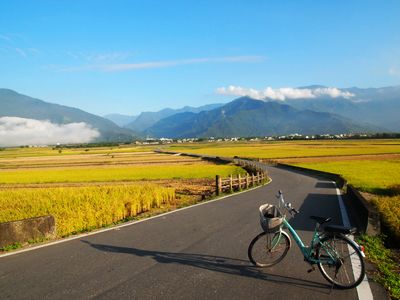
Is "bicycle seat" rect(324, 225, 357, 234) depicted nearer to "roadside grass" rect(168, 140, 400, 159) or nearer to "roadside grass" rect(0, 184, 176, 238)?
"roadside grass" rect(0, 184, 176, 238)

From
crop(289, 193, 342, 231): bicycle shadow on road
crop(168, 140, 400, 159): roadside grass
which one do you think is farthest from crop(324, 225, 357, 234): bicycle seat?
crop(168, 140, 400, 159): roadside grass

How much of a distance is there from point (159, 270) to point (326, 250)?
300 centimetres

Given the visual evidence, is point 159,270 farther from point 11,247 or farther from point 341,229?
point 11,247

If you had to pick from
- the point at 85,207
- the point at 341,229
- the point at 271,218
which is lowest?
the point at 85,207

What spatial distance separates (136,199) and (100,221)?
4.76 metres

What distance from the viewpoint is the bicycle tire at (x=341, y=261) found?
6.51m

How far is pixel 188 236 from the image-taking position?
33.2 feet

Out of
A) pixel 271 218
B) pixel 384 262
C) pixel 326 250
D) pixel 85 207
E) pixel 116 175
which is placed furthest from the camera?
pixel 116 175

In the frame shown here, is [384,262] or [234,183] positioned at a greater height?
[384,262]

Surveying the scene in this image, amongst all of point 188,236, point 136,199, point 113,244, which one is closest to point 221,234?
point 188,236

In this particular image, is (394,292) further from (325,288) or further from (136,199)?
(136,199)

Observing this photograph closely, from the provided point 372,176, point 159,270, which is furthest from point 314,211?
point 372,176

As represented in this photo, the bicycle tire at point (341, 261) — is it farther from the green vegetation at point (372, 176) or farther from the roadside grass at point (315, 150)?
the roadside grass at point (315, 150)

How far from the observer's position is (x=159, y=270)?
7215mm
